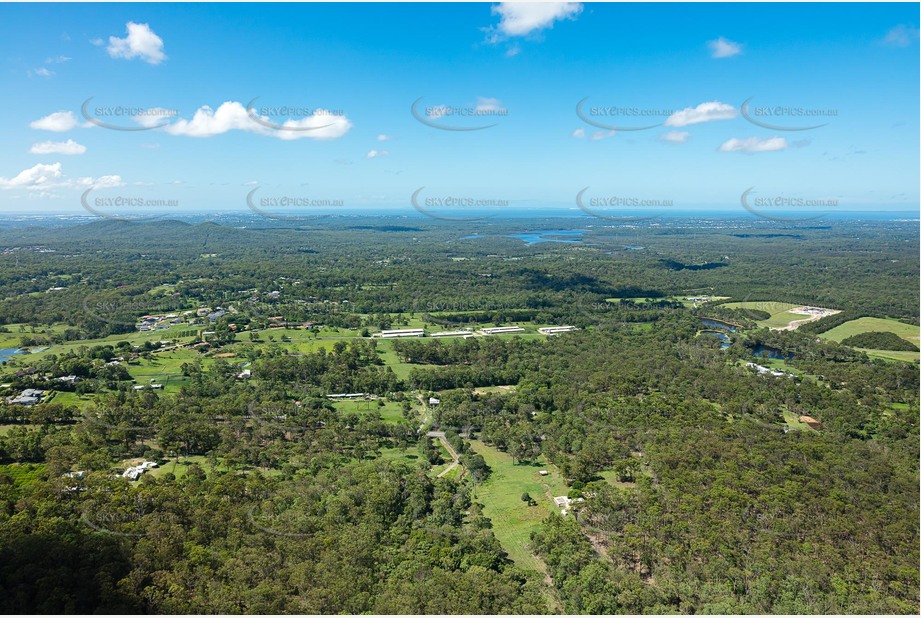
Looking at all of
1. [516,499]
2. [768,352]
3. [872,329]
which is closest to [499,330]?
[768,352]

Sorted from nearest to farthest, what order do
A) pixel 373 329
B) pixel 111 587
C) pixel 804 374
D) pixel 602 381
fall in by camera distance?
pixel 111 587
pixel 602 381
pixel 804 374
pixel 373 329

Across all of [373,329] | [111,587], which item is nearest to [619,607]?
[111,587]

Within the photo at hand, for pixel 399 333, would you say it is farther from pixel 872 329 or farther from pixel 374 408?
pixel 872 329

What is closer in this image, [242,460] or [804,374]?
[242,460]

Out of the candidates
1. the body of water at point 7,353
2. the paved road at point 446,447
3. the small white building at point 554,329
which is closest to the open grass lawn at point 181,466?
the paved road at point 446,447

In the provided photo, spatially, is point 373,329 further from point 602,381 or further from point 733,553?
point 733,553

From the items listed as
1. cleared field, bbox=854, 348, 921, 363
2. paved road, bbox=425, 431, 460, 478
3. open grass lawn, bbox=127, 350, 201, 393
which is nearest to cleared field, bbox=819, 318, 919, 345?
cleared field, bbox=854, 348, 921, 363

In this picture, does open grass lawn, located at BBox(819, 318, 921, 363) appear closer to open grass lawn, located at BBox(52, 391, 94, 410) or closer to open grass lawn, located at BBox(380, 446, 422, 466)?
open grass lawn, located at BBox(380, 446, 422, 466)

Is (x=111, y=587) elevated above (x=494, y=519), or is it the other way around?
(x=111, y=587)
